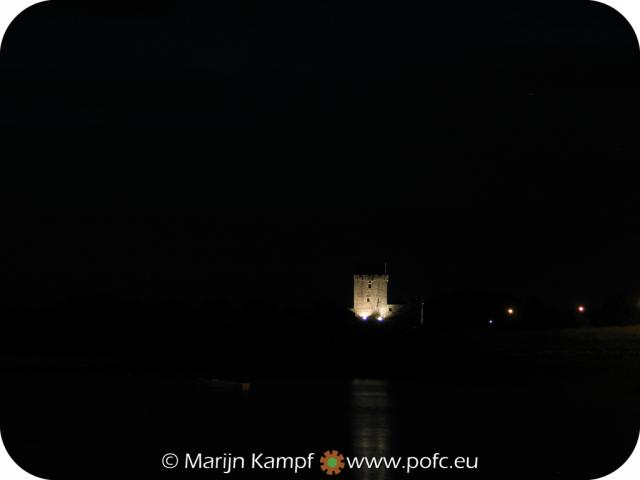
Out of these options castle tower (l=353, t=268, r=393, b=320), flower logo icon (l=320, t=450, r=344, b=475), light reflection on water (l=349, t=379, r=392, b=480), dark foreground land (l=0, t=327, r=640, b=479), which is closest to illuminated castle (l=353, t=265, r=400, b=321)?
castle tower (l=353, t=268, r=393, b=320)

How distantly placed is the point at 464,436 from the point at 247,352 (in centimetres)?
2548

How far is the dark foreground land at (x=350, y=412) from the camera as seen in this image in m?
16.2

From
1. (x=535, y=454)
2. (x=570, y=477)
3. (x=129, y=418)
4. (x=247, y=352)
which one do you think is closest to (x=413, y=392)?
(x=129, y=418)

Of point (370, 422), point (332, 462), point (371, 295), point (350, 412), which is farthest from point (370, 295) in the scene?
point (332, 462)

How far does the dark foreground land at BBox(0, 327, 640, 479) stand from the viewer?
16.2 meters

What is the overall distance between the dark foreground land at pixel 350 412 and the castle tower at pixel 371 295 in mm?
33046

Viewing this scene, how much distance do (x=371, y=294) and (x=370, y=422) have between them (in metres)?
50.1

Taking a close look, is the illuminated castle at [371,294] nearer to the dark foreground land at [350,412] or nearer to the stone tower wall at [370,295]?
the stone tower wall at [370,295]

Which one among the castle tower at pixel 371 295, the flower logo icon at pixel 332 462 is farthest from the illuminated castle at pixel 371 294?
Result: the flower logo icon at pixel 332 462

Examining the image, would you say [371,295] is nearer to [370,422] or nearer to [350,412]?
[350,412]

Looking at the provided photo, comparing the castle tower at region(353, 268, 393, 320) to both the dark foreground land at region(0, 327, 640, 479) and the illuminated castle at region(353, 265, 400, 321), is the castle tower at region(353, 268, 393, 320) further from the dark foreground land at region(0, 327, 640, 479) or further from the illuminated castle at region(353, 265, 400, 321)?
Result: the dark foreground land at region(0, 327, 640, 479)

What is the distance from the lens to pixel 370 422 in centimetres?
1994

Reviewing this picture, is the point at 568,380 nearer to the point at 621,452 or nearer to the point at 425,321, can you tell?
the point at 621,452

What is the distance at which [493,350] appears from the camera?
3672cm
